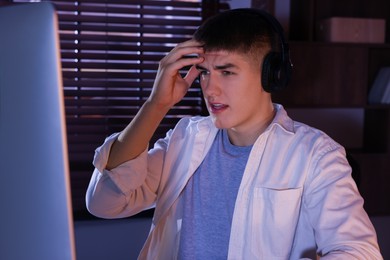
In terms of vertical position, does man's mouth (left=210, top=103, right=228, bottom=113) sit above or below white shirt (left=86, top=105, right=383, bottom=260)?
above

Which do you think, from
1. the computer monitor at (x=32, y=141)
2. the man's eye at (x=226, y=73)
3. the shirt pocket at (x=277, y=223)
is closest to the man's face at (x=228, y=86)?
the man's eye at (x=226, y=73)

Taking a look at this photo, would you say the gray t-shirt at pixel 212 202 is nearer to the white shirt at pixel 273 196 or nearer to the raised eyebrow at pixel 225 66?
the white shirt at pixel 273 196

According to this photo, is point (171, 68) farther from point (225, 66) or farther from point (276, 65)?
point (276, 65)

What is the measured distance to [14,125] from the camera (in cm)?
43

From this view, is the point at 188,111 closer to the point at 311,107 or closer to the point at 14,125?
the point at 311,107

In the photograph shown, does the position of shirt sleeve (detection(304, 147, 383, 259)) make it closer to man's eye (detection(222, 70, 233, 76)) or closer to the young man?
the young man

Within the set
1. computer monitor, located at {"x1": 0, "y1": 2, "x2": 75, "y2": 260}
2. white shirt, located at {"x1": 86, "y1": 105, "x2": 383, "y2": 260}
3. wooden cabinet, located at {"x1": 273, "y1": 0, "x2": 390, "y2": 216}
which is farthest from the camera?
wooden cabinet, located at {"x1": 273, "y1": 0, "x2": 390, "y2": 216}

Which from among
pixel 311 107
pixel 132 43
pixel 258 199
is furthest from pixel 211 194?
pixel 132 43

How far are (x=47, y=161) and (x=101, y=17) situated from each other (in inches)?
87.0

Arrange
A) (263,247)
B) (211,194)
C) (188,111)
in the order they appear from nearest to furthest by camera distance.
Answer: (263,247) < (211,194) < (188,111)

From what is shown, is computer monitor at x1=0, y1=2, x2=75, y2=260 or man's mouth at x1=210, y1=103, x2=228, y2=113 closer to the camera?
computer monitor at x1=0, y1=2, x2=75, y2=260

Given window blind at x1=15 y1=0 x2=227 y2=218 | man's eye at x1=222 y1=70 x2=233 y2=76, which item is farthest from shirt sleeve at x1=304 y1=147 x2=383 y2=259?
window blind at x1=15 y1=0 x2=227 y2=218

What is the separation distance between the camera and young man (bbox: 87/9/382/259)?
3.92ft

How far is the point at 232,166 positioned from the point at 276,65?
0.95 feet
